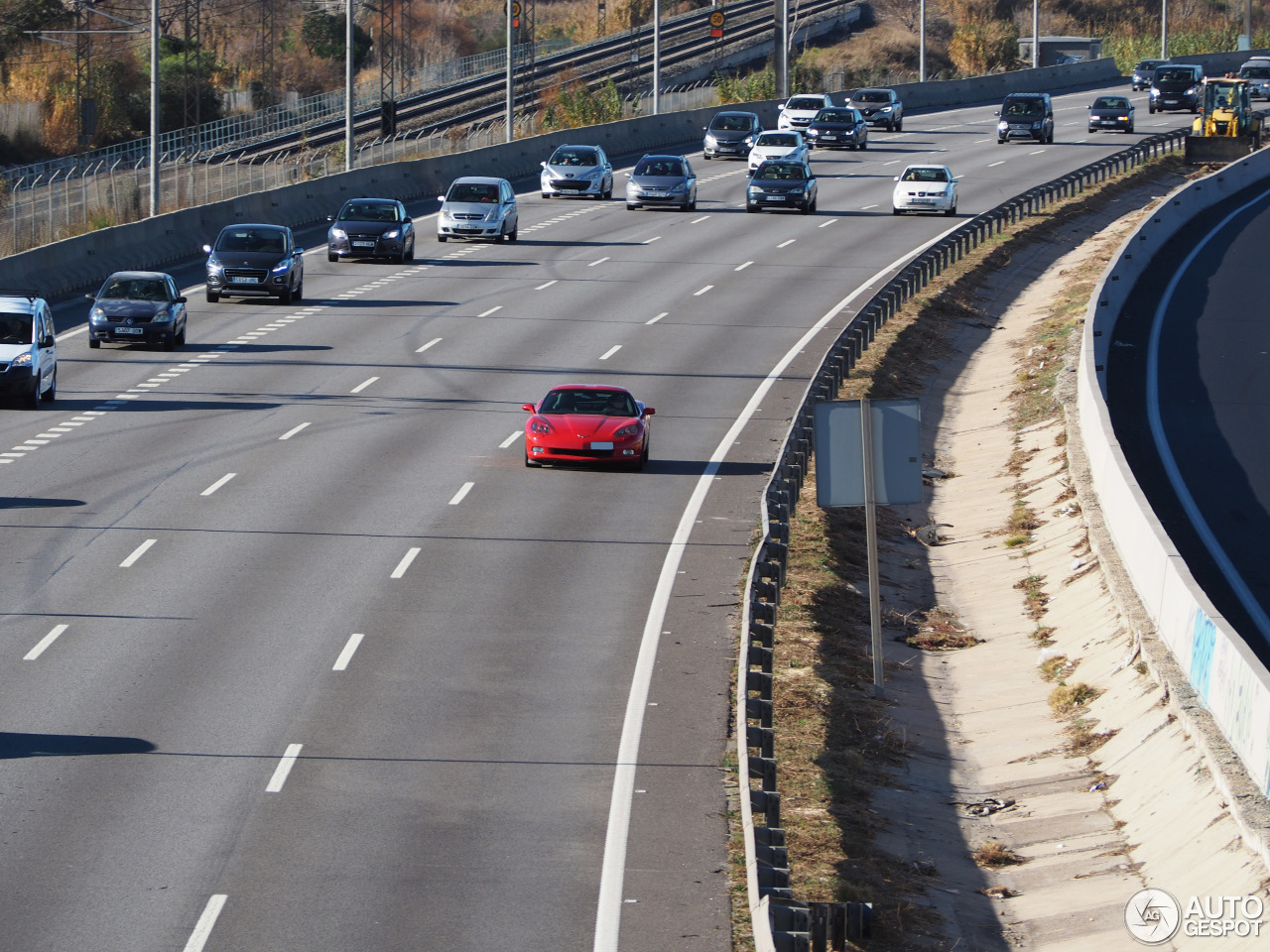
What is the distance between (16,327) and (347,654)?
14.2 metres

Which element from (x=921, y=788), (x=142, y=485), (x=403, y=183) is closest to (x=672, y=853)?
(x=921, y=788)

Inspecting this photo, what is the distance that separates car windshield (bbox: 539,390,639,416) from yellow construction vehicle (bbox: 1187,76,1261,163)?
152 feet

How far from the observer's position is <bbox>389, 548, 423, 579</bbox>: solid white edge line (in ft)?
71.5

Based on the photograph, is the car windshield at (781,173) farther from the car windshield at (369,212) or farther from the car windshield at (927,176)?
the car windshield at (369,212)

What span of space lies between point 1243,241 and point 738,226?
13430 millimetres

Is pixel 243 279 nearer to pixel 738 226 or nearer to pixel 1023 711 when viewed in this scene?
pixel 738 226

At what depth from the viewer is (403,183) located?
2312 inches

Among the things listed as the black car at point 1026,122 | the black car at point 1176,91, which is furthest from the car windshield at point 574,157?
the black car at point 1176,91

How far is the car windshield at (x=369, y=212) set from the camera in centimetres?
4788

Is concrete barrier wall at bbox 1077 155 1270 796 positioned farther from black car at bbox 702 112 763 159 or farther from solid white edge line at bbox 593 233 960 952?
black car at bbox 702 112 763 159

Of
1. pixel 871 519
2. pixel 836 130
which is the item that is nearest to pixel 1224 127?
pixel 836 130

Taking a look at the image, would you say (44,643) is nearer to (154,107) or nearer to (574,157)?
(154,107)

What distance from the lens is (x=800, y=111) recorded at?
74.1 metres

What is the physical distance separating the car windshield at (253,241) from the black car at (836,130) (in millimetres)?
34810
